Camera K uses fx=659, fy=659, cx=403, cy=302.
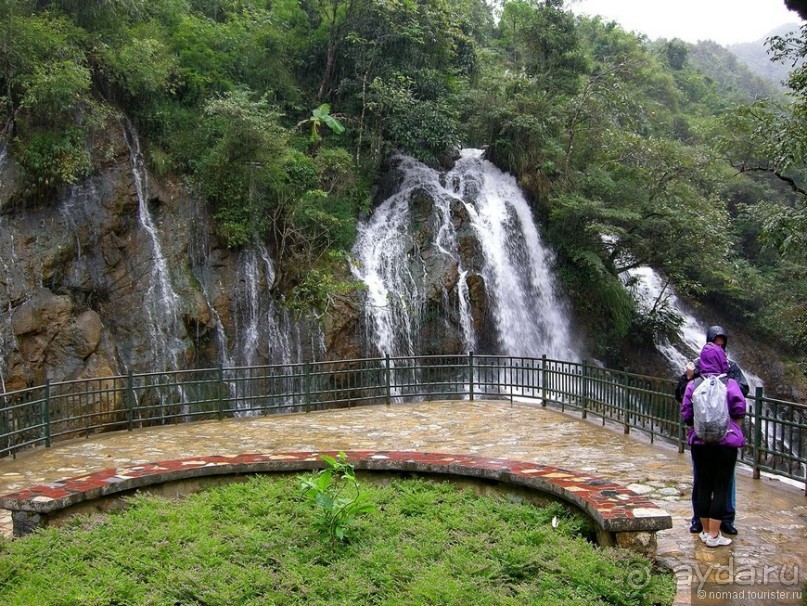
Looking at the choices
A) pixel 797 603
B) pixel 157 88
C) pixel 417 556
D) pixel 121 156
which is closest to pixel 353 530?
pixel 417 556

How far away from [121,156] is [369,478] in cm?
1286

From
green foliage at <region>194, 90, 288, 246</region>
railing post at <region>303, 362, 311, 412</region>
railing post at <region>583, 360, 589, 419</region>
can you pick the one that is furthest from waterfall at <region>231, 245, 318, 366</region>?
railing post at <region>583, 360, 589, 419</region>

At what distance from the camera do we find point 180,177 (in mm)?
16859

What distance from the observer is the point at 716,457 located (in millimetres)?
5047

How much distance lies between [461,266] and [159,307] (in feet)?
26.7

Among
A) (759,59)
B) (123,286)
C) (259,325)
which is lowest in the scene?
(259,325)

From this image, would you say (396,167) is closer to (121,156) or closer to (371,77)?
(371,77)

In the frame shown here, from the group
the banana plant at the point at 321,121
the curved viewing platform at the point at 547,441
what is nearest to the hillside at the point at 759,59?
the banana plant at the point at 321,121

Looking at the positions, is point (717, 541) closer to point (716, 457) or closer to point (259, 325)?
point (716, 457)

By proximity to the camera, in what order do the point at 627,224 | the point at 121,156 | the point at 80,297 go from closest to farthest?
the point at 80,297
the point at 121,156
the point at 627,224

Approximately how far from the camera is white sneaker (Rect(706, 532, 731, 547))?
4980mm

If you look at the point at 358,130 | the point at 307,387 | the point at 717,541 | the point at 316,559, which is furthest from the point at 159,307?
the point at 717,541

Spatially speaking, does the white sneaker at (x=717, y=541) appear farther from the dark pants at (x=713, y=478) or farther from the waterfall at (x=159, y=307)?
the waterfall at (x=159, y=307)

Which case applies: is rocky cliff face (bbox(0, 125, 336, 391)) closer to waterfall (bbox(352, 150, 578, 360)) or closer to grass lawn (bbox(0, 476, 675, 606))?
waterfall (bbox(352, 150, 578, 360))
